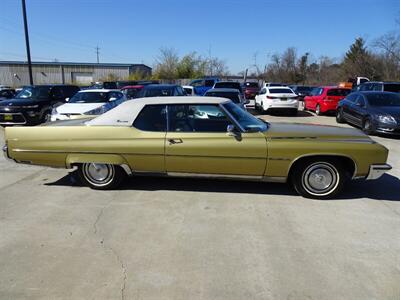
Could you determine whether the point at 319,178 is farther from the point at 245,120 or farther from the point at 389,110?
the point at 389,110

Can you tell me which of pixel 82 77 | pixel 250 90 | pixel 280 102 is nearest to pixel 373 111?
pixel 280 102

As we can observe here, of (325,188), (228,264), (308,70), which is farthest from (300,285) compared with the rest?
(308,70)

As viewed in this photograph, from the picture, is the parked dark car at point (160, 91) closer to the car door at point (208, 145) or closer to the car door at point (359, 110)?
the car door at point (359, 110)

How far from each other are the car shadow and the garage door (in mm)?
60979

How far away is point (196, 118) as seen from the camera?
5.38 m

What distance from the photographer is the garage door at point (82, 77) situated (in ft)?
206

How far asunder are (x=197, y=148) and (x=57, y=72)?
64.2 meters

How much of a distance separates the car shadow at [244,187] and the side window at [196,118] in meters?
1.01

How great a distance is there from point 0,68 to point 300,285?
69062mm

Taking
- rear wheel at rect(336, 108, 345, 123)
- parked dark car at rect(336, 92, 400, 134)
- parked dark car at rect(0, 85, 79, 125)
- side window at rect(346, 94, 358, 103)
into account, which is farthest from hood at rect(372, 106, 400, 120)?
parked dark car at rect(0, 85, 79, 125)

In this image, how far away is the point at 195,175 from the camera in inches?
209

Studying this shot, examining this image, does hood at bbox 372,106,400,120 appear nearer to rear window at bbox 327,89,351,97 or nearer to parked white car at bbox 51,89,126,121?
rear window at bbox 327,89,351,97

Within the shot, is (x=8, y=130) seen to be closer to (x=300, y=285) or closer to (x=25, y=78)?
(x=300, y=285)

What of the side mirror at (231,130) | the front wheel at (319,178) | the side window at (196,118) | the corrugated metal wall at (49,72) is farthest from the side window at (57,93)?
the corrugated metal wall at (49,72)
